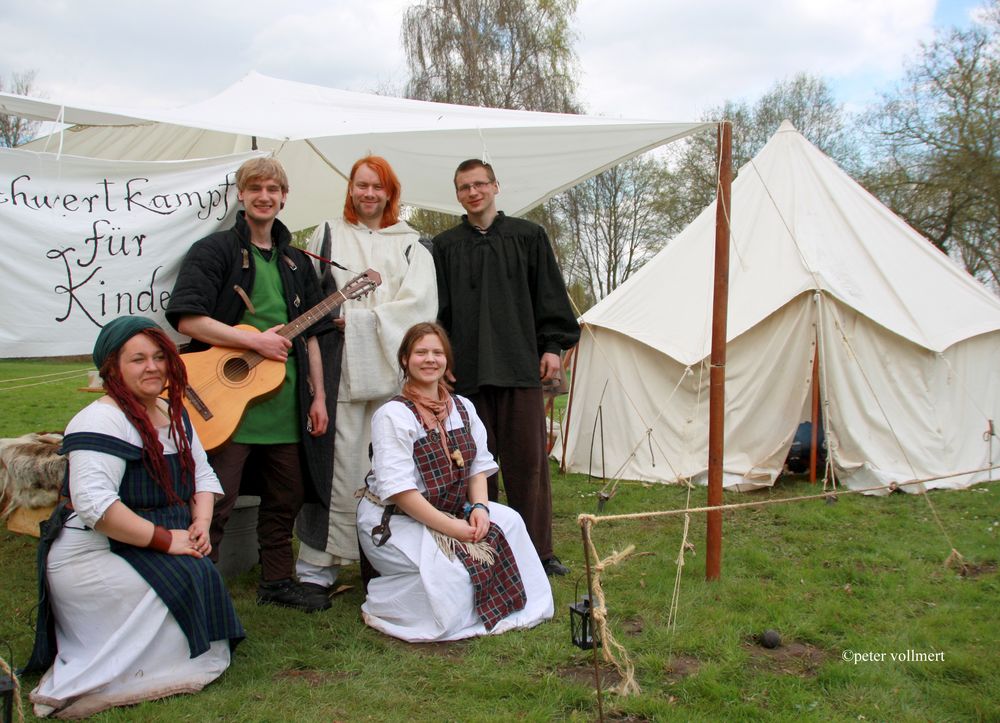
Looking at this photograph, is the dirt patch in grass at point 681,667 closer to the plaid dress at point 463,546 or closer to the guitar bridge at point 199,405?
the plaid dress at point 463,546

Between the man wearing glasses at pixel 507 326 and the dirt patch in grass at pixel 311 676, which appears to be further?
the man wearing glasses at pixel 507 326

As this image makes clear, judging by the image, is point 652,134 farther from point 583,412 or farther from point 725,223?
point 583,412

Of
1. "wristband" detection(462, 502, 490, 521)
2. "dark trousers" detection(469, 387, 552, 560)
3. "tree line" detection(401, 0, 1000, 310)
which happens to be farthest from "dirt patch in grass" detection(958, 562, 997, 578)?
"tree line" detection(401, 0, 1000, 310)

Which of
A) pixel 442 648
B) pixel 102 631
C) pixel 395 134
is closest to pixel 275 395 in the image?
pixel 102 631

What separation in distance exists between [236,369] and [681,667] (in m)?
1.80

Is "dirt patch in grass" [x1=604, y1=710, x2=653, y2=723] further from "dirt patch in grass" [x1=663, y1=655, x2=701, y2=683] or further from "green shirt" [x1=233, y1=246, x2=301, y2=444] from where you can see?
"green shirt" [x1=233, y1=246, x2=301, y2=444]

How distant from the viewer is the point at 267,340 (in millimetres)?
2711

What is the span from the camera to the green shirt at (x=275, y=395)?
2.77 meters

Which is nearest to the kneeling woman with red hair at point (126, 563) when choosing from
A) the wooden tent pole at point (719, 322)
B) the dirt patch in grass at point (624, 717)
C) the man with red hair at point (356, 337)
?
the man with red hair at point (356, 337)

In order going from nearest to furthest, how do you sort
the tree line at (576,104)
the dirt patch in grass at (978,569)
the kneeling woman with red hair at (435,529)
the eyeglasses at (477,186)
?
the kneeling woman with red hair at (435,529) < the eyeglasses at (477,186) < the dirt patch in grass at (978,569) < the tree line at (576,104)

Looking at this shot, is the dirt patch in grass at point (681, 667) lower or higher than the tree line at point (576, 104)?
lower

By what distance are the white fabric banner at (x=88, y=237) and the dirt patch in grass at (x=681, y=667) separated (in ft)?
6.99

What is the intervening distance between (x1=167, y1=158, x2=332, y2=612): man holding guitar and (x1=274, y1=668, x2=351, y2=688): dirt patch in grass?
485 millimetres

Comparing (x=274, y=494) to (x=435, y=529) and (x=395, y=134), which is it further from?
(x=395, y=134)
